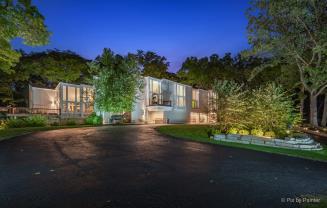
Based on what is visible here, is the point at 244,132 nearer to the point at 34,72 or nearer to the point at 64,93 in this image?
the point at 64,93

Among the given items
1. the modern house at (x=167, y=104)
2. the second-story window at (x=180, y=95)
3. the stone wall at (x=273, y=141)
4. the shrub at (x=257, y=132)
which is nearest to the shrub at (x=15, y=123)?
the modern house at (x=167, y=104)

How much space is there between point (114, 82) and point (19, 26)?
41.8 feet

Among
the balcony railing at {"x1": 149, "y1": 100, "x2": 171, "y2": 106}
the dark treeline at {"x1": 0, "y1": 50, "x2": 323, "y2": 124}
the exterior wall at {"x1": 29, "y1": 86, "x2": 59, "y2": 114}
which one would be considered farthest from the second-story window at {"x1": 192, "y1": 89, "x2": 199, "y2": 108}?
the exterior wall at {"x1": 29, "y1": 86, "x2": 59, "y2": 114}

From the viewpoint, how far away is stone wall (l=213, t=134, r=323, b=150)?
10562mm

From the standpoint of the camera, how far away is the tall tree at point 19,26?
11229mm

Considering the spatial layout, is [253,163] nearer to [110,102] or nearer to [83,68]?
[110,102]

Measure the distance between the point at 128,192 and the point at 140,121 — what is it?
25.5 meters

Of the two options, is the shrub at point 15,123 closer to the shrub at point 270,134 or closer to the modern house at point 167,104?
the modern house at point 167,104

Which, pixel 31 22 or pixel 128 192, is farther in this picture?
pixel 31 22

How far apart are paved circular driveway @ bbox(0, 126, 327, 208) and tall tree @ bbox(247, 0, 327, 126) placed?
15.3m

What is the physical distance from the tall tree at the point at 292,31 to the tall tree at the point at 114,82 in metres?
12.3

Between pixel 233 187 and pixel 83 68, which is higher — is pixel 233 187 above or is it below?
below

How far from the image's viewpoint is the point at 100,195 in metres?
4.13

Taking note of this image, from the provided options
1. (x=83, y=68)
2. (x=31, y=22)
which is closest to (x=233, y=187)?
(x=31, y=22)
